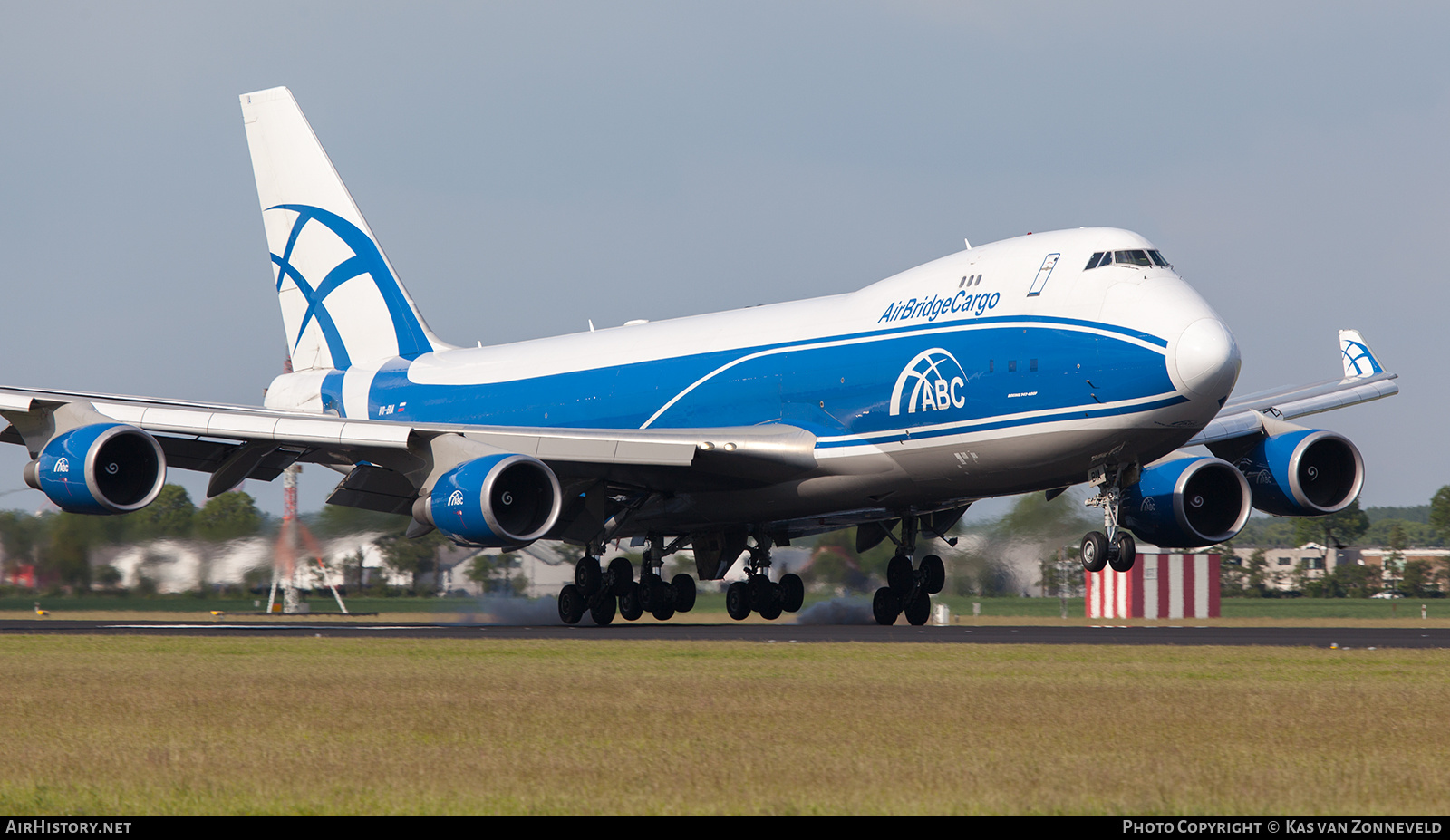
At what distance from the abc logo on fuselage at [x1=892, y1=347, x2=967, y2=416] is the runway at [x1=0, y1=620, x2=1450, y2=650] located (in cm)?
385

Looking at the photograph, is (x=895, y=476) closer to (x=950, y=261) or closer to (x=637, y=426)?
(x=950, y=261)

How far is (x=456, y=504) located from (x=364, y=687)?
10.4m

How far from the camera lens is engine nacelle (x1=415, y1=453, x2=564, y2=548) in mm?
26953

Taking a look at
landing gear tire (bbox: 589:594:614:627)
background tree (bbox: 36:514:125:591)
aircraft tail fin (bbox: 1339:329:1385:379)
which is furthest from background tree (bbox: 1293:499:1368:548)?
background tree (bbox: 36:514:125:591)

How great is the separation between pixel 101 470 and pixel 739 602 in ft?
44.4

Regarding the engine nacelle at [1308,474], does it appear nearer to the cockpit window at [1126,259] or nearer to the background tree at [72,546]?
the cockpit window at [1126,259]

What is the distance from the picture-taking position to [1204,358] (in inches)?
948

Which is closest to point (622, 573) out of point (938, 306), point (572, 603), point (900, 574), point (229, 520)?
point (572, 603)

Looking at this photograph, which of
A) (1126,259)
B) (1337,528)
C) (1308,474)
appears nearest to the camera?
(1126,259)

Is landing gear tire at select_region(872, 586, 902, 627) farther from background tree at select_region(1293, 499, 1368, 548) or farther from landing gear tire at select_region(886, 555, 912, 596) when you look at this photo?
background tree at select_region(1293, 499, 1368, 548)

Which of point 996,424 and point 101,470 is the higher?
point 996,424

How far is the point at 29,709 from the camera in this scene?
47.9 ft

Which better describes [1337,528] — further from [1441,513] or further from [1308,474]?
[1308,474]

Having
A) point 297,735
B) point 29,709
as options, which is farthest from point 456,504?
point 297,735
